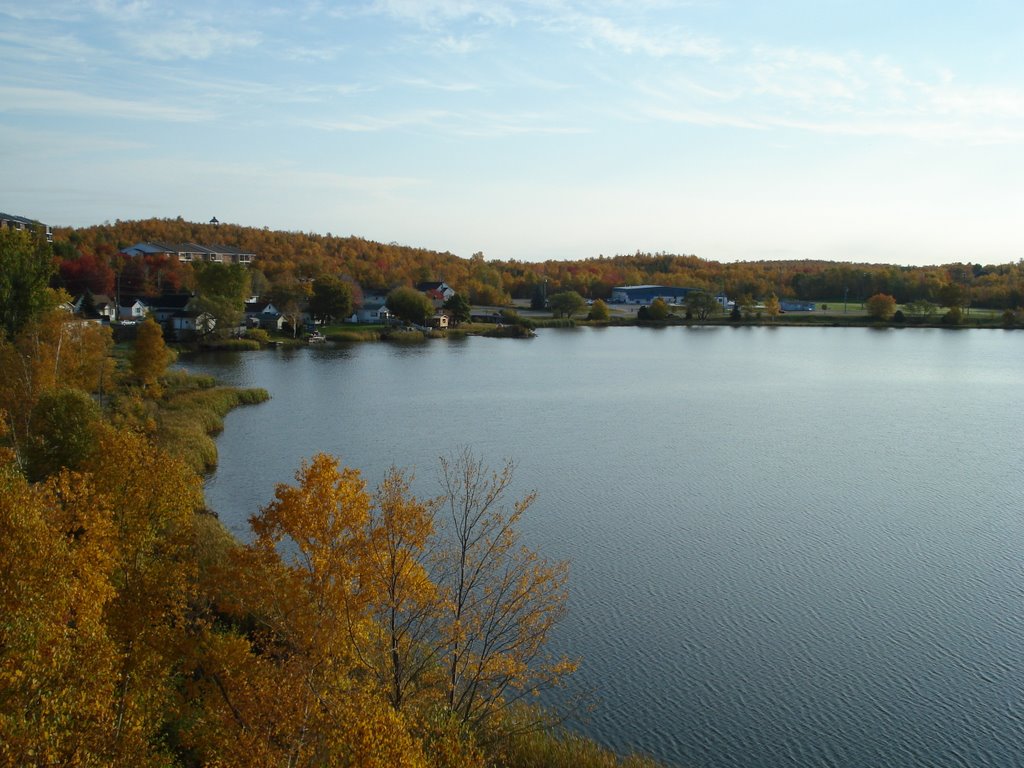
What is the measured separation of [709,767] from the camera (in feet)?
26.4

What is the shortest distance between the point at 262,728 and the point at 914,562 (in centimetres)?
1016

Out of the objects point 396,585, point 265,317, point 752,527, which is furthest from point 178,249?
point 396,585

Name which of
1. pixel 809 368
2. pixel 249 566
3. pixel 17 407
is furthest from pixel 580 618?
pixel 809 368

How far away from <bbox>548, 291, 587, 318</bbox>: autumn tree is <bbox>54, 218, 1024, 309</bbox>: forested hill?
20.8 feet

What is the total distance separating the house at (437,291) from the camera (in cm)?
5794

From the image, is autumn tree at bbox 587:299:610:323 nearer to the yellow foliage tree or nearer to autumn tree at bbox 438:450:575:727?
autumn tree at bbox 438:450:575:727

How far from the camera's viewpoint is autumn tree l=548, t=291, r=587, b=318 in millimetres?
60159

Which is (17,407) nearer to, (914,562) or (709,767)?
(709,767)

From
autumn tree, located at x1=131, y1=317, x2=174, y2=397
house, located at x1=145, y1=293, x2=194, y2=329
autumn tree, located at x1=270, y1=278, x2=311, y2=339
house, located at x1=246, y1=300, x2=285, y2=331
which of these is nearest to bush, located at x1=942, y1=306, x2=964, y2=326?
autumn tree, located at x1=270, y1=278, x2=311, y2=339

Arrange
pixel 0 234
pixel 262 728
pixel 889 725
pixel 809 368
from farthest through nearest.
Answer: pixel 809 368 → pixel 0 234 → pixel 889 725 → pixel 262 728

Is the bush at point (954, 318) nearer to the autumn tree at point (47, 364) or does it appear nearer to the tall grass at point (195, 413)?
the tall grass at point (195, 413)

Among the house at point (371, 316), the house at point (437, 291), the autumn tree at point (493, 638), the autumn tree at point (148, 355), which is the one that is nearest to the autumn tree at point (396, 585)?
the autumn tree at point (493, 638)

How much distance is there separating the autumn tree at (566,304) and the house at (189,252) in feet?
71.0

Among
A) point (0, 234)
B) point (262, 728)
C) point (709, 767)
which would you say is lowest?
point (709, 767)
